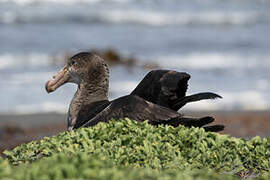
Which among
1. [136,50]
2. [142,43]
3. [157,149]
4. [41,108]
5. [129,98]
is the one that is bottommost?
[41,108]

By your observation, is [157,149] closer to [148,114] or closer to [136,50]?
[148,114]

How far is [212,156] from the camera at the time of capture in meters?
4.87

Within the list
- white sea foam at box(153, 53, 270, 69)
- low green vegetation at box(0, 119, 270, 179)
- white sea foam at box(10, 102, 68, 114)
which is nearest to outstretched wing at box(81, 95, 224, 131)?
low green vegetation at box(0, 119, 270, 179)

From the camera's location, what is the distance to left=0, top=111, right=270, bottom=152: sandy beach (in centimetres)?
1087

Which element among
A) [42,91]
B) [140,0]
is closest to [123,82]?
[42,91]

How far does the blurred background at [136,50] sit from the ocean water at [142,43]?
2cm

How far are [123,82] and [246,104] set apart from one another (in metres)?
3.29

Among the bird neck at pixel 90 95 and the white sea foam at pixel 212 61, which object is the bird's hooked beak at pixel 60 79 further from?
the white sea foam at pixel 212 61

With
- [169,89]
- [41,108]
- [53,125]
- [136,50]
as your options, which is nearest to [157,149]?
[169,89]

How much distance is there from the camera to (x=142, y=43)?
2306 cm

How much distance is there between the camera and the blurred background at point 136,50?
12.5 m

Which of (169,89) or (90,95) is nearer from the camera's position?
(169,89)

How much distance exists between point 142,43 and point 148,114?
57.8 ft

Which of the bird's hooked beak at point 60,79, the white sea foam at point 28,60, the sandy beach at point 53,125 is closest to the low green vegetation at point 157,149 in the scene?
the bird's hooked beak at point 60,79
